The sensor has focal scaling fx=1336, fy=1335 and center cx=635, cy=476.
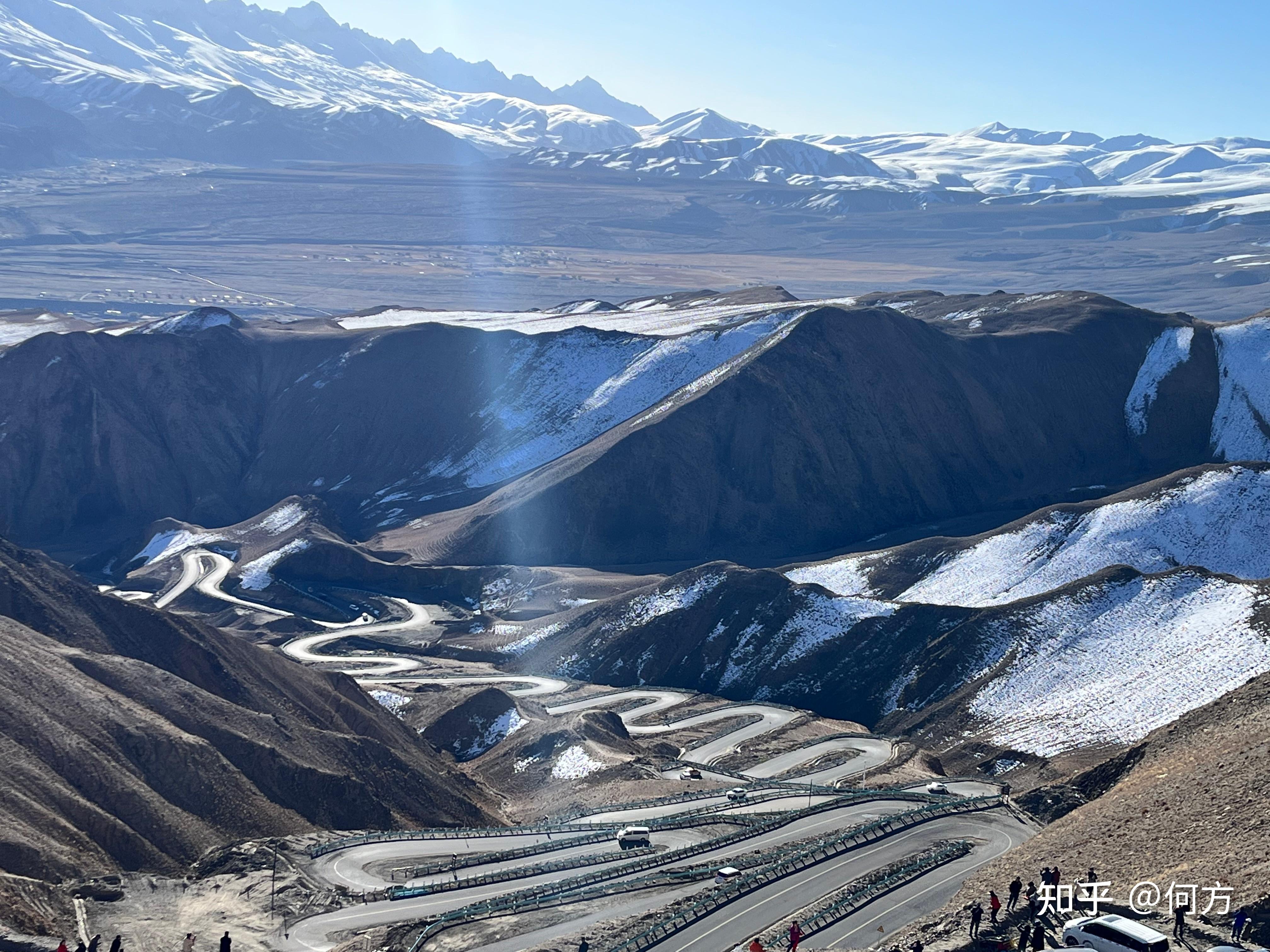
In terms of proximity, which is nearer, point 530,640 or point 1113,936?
point 1113,936

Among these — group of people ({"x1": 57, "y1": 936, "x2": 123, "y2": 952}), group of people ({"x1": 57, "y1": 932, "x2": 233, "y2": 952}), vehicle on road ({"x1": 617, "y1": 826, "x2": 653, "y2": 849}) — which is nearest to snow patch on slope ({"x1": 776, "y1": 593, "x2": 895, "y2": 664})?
vehicle on road ({"x1": 617, "y1": 826, "x2": 653, "y2": 849})

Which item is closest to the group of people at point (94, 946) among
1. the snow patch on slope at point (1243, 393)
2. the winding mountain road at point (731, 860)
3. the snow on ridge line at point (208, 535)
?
the winding mountain road at point (731, 860)

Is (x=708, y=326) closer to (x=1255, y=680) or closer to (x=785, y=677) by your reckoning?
(x=785, y=677)

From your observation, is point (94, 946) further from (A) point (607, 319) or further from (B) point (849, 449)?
(A) point (607, 319)

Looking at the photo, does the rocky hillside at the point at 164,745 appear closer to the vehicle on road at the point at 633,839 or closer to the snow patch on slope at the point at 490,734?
the snow patch on slope at the point at 490,734

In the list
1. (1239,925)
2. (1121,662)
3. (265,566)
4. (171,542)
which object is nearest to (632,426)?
(265,566)

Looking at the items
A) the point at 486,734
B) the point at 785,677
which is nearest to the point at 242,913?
the point at 486,734
